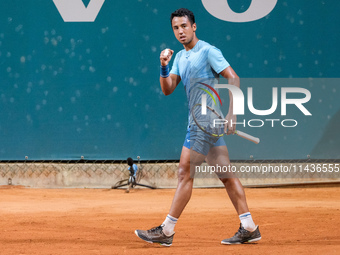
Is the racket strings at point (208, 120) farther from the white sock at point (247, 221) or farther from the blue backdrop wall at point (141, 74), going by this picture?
the blue backdrop wall at point (141, 74)

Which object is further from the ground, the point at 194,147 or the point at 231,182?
the point at 194,147

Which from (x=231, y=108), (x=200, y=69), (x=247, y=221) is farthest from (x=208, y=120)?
(x=247, y=221)

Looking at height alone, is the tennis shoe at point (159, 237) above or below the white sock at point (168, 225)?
below

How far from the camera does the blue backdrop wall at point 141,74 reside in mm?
9430

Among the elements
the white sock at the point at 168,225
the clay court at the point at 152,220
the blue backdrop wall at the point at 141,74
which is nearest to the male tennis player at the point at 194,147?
the white sock at the point at 168,225

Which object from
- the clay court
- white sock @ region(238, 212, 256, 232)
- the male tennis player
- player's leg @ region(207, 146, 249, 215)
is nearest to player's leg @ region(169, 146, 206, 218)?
the male tennis player

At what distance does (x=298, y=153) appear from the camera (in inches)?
372

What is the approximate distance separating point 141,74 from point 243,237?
211 inches

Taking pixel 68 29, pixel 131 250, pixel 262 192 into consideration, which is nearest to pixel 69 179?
pixel 68 29

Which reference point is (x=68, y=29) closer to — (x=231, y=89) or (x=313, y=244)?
(x=231, y=89)

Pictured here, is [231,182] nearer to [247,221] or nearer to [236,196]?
[236,196]

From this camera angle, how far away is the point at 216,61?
452 cm

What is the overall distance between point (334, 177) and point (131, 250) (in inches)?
236

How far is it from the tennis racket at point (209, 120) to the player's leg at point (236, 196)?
0.49ft
